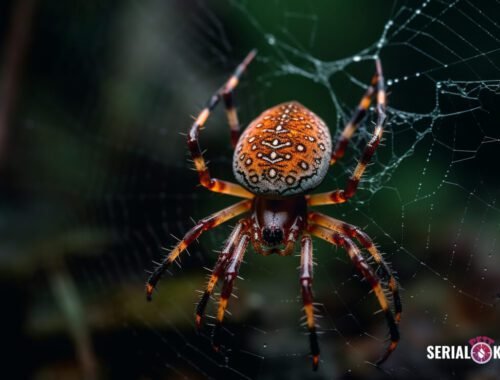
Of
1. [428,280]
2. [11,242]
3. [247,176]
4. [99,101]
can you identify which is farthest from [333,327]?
[99,101]

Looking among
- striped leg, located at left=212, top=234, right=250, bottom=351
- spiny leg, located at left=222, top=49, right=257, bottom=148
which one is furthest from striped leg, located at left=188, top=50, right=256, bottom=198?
striped leg, located at left=212, top=234, right=250, bottom=351

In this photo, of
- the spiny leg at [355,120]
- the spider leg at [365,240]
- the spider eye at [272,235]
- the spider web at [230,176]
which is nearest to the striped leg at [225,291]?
the spider eye at [272,235]

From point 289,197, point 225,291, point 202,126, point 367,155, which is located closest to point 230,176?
point 202,126

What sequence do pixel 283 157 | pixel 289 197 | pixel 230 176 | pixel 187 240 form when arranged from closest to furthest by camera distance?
pixel 283 157 < pixel 289 197 < pixel 187 240 < pixel 230 176

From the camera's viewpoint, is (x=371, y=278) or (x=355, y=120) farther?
(x=355, y=120)

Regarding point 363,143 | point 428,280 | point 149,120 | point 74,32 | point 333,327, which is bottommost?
point 333,327

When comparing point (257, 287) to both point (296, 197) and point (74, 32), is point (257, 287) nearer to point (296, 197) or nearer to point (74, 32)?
point (296, 197)

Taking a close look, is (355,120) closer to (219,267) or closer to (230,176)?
(219,267)
